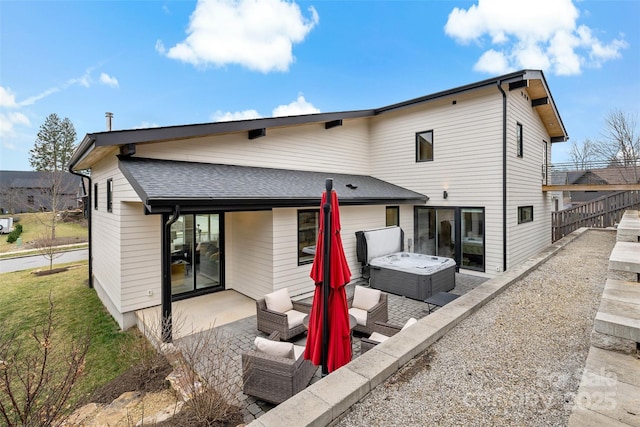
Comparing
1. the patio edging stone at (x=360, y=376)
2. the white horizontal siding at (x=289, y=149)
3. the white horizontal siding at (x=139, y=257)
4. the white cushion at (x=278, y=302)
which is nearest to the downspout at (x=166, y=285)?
the white cushion at (x=278, y=302)

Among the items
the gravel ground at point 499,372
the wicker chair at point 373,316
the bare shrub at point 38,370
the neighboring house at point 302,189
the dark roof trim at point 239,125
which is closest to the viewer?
the gravel ground at point 499,372

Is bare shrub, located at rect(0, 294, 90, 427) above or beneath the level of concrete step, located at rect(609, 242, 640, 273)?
beneath

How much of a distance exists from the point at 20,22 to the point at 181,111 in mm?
23054

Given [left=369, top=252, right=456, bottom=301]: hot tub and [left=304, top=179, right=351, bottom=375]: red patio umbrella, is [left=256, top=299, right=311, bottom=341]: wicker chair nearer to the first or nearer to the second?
[left=304, top=179, right=351, bottom=375]: red patio umbrella

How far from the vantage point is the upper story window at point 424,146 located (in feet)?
34.1

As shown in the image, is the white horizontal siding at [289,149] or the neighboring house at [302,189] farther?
the white horizontal siding at [289,149]

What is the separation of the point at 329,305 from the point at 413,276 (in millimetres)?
4401

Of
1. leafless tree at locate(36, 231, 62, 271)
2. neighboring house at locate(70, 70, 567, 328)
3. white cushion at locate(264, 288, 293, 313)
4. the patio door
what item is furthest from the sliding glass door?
leafless tree at locate(36, 231, 62, 271)

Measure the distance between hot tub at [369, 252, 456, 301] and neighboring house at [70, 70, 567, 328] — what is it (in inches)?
44.8

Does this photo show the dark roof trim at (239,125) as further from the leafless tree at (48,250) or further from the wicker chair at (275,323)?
the leafless tree at (48,250)

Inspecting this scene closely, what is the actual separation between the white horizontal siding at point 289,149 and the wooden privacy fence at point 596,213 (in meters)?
9.77

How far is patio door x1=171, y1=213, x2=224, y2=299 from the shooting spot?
7508mm

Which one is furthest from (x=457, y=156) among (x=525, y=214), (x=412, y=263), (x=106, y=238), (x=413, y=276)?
(x=106, y=238)

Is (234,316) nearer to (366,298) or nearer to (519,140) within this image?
(366,298)
